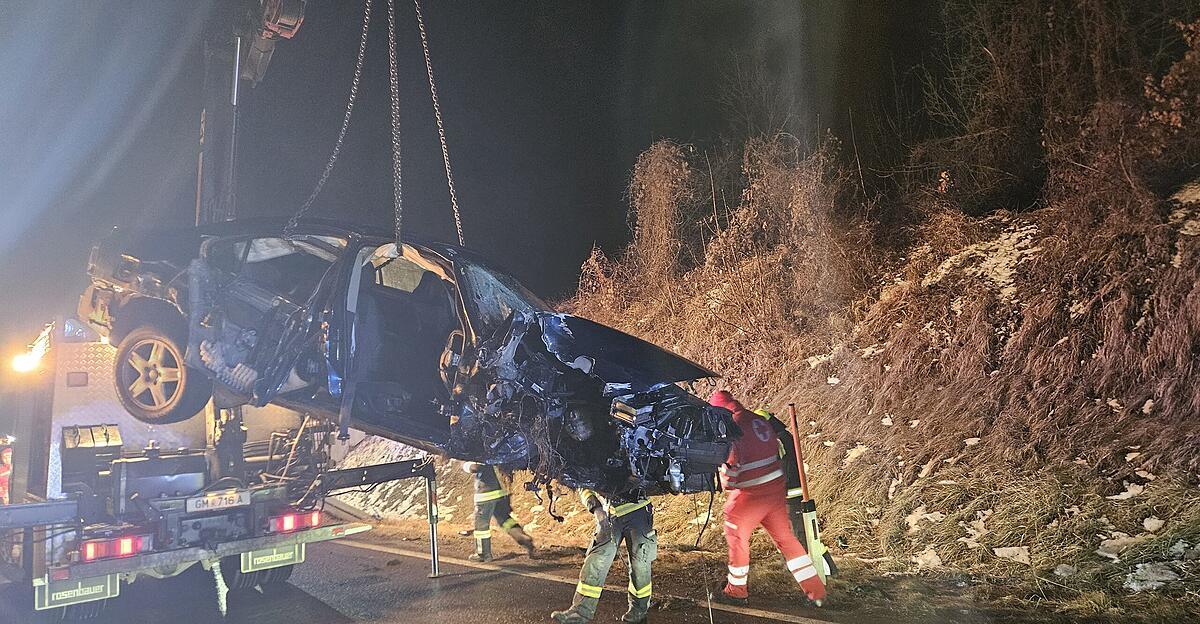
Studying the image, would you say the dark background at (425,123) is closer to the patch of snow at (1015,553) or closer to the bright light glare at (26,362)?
the bright light glare at (26,362)

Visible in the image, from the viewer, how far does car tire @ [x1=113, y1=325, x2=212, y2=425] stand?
474cm

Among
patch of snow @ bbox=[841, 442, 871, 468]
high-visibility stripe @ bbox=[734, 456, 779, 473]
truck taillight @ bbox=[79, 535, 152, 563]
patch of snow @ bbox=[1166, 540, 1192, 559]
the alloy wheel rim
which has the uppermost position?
the alloy wheel rim

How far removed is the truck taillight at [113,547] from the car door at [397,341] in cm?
143

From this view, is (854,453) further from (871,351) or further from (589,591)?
(589,591)

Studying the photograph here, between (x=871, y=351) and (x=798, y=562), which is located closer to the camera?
(x=798, y=562)

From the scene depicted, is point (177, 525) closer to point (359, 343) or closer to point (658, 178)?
point (359, 343)

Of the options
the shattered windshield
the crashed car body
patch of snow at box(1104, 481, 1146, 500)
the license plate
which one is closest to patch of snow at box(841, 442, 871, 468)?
patch of snow at box(1104, 481, 1146, 500)

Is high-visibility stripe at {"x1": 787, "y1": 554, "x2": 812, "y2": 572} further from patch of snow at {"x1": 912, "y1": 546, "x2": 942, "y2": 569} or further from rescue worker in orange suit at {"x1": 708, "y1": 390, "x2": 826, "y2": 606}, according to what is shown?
patch of snow at {"x1": 912, "y1": 546, "x2": 942, "y2": 569}

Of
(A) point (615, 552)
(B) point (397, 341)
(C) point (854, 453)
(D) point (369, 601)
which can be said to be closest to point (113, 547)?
(D) point (369, 601)

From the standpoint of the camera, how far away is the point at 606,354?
4.18m

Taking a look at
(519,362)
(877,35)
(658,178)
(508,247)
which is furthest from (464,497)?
(877,35)

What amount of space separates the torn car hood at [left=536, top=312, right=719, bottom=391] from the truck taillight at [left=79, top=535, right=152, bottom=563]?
2767 mm

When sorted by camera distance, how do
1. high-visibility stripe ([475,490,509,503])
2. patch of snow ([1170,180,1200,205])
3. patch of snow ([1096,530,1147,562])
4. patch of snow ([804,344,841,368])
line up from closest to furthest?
patch of snow ([1096,530,1147,562]) < patch of snow ([1170,180,1200,205]) < high-visibility stripe ([475,490,509,503]) < patch of snow ([804,344,841,368])

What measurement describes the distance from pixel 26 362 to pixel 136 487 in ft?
4.90
